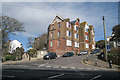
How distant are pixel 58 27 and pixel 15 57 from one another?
55.1ft

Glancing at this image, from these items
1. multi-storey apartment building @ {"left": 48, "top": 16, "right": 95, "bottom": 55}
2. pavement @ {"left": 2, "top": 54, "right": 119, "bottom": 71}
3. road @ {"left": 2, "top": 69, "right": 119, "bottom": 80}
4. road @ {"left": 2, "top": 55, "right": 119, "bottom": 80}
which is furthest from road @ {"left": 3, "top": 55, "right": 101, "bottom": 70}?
multi-storey apartment building @ {"left": 48, "top": 16, "right": 95, "bottom": 55}

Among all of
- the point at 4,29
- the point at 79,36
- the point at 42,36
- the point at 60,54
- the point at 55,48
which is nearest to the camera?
the point at 4,29

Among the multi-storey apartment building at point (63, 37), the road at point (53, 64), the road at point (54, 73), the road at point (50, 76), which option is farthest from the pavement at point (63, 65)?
the multi-storey apartment building at point (63, 37)

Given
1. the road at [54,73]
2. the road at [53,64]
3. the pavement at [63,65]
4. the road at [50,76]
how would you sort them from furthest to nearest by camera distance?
the road at [53,64], the pavement at [63,65], the road at [54,73], the road at [50,76]

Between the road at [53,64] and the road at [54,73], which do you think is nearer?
the road at [54,73]

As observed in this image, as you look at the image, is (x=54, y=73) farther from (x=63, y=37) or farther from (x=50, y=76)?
(x=63, y=37)

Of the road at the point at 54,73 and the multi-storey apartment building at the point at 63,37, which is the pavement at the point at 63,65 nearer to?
the road at the point at 54,73

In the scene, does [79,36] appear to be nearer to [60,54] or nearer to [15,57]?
[60,54]

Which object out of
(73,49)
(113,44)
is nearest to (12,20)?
(73,49)

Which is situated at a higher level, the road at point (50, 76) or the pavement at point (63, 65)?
the road at point (50, 76)

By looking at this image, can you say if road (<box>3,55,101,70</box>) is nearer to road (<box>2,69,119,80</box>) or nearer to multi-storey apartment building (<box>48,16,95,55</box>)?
road (<box>2,69,119,80</box>)

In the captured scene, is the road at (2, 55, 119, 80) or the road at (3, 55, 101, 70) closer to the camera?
the road at (2, 55, 119, 80)

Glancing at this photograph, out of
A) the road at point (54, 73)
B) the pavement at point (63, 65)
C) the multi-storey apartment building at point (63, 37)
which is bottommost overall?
the pavement at point (63, 65)

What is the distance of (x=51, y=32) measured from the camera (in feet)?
115
